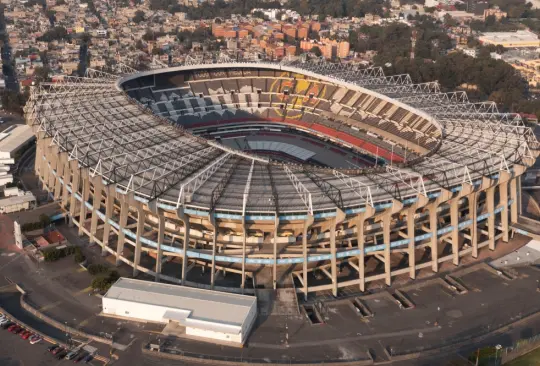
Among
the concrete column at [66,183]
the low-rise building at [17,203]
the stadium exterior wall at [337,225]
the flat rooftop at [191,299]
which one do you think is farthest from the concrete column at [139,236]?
the low-rise building at [17,203]

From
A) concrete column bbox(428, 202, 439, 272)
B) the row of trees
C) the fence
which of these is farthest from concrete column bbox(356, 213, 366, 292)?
the row of trees

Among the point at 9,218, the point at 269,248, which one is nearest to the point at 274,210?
the point at 269,248

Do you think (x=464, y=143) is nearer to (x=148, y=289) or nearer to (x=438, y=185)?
(x=438, y=185)

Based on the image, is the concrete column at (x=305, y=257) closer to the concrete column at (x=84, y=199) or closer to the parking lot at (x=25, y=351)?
the parking lot at (x=25, y=351)

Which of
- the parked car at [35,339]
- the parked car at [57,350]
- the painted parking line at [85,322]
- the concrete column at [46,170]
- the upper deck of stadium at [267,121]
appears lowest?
the parked car at [57,350]

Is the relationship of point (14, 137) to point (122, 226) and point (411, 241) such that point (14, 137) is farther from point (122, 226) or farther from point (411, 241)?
point (411, 241)
